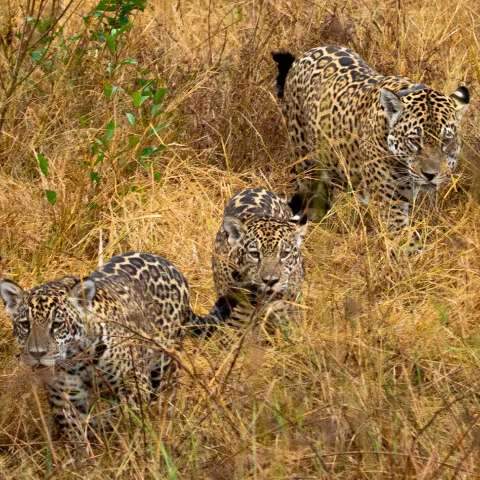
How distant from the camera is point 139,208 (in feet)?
26.7

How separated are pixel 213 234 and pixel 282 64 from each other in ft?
5.56

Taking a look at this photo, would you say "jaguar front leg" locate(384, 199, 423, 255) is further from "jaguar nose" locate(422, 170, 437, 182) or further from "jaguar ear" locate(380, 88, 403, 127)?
"jaguar ear" locate(380, 88, 403, 127)

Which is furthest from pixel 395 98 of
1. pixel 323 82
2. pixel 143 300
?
pixel 143 300

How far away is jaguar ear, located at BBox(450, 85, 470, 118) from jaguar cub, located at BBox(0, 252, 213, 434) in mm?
2516

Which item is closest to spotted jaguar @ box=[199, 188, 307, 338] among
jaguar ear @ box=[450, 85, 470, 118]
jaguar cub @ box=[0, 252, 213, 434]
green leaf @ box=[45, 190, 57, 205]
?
jaguar cub @ box=[0, 252, 213, 434]

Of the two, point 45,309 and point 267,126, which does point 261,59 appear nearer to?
point 267,126

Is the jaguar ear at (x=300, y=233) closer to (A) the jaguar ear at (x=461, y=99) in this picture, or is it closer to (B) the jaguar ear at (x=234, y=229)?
(B) the jaguar ear at (x=234, y=229)

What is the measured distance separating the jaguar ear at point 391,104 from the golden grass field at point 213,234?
0.53 metres

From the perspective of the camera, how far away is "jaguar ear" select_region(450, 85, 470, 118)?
829 cm

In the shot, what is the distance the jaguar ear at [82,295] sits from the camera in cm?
605

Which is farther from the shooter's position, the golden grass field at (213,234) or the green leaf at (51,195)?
the green leaf at (51,195)

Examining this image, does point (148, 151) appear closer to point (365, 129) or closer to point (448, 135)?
point (365, 129)

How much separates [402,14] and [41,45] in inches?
95.6

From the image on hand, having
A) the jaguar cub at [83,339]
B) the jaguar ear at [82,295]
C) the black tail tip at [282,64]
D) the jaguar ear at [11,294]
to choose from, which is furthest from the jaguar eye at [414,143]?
the jaguar ear at [11,294]
